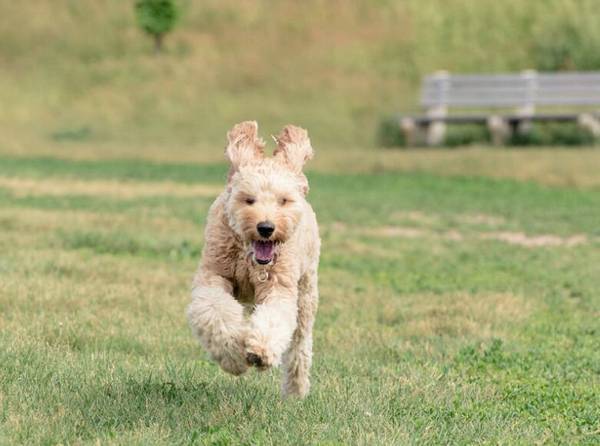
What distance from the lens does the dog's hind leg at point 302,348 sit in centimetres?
750

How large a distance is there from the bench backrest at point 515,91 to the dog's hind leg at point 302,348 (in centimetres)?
3005

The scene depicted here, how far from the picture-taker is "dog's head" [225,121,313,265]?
6.40 m

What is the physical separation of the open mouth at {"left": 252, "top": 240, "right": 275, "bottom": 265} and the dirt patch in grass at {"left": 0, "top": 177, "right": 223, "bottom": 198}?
58.6ft

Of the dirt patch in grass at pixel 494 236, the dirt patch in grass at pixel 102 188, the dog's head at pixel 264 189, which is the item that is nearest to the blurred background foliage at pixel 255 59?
the dirt patch in grass at pixel 102 188

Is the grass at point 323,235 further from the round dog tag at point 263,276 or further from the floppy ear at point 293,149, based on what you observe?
Answer: the floppy ear at point 293,149

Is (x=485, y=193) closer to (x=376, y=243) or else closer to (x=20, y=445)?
(x=376, y=243)

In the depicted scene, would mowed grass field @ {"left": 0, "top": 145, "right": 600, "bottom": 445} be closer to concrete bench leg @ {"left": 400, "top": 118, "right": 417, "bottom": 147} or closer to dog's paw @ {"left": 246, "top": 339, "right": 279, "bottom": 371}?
dog's paw @ {"left": 246, "top": 339, "right": 279, "bottom": 371}

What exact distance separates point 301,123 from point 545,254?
88.4 feet

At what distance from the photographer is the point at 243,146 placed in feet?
22.6

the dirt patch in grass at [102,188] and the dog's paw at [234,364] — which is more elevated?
the dog's paw at [234,364]

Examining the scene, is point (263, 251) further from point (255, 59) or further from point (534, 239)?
point (255, 59)

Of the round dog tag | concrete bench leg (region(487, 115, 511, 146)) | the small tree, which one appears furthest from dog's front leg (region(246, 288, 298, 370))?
the small tree

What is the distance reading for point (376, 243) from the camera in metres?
18.0

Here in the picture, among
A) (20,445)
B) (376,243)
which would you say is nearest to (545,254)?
(376,243)
